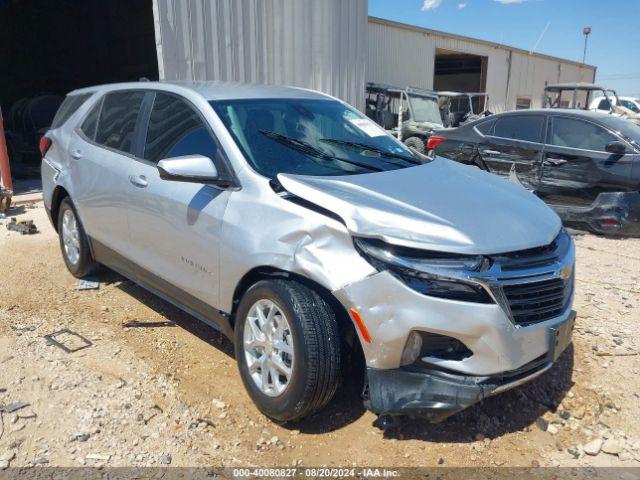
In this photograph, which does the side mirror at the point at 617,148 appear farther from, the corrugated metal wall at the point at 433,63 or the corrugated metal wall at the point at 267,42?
the corrugated metal wall at the point at 433,63

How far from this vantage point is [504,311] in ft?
8.05

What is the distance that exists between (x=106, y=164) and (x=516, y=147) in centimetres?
545

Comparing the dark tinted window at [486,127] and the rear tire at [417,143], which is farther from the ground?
the dark tinted window at [486,127]

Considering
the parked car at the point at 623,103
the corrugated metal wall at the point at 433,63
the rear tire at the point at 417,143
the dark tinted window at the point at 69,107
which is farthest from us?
the corrugated metal wall at the point at 433,63

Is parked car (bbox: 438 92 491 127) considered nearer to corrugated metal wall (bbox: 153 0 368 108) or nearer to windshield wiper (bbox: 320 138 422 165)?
corrugated metal wall (bbox: 153 0 368 108)

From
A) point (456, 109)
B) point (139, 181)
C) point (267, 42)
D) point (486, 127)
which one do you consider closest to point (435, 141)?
point (486, 127)

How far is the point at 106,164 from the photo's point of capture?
13.5 ft

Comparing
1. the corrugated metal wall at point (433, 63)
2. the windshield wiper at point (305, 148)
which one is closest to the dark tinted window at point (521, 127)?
the windshield wiper at point (305, 148)

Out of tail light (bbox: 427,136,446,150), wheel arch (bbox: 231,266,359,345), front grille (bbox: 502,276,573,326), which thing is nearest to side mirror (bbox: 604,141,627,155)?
tail light (bbox: 427,136,446,150)

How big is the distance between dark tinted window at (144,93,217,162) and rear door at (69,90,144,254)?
0.86 ft

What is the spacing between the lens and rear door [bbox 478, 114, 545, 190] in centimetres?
712

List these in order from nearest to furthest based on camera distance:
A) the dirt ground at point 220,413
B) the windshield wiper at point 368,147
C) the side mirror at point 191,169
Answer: the dirt ground at point 220,413 → the side mirror at point 191,169 → the windshield wiper at point 368,147

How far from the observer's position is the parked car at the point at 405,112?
49.6ft

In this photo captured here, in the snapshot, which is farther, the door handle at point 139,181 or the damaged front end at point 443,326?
the door handle at point 139,181
